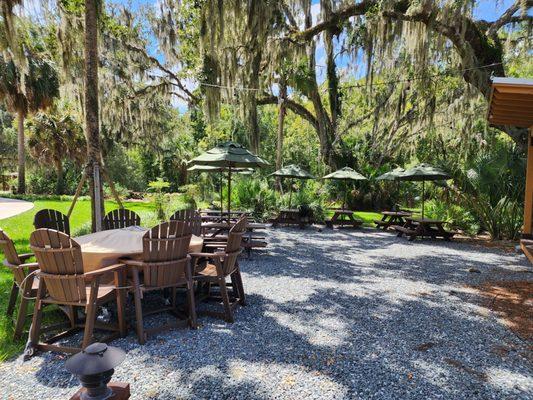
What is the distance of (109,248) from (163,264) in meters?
0.57

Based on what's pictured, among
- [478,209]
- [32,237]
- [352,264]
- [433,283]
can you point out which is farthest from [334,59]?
[32,237]

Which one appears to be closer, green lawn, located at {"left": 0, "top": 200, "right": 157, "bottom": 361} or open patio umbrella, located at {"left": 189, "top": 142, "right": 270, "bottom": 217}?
green lawn, located at {"left": 0, "top": 200, "right": 157, "bottom": 361}

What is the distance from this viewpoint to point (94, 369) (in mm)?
1539

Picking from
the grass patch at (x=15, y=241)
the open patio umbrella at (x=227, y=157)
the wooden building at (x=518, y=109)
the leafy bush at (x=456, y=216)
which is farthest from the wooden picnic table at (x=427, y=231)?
the grass patch at (x=15, y=241)

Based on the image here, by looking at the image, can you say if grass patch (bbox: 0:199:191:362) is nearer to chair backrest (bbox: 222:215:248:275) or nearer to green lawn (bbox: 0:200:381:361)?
green lawn (bbox: 0:200:381:361)

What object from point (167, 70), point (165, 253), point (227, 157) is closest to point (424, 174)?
point (227, 157)

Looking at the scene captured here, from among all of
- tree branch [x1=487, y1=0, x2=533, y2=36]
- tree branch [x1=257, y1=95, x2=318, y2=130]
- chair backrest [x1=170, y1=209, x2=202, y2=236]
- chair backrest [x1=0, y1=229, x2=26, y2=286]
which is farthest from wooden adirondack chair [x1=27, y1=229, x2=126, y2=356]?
tree branch [x1=257, y1=95, x2=318, y2=130]

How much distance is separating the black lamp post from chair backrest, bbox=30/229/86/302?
5.00ft

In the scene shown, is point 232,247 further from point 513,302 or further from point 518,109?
point 518,109

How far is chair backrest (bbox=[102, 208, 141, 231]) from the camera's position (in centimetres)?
520

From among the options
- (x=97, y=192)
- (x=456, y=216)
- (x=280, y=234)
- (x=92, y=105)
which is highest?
(x=92, y=105)

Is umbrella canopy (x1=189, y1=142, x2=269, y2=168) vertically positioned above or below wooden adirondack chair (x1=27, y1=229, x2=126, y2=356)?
above

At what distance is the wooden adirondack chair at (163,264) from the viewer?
3250mm

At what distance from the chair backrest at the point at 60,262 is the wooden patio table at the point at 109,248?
→ 1.17 feet
